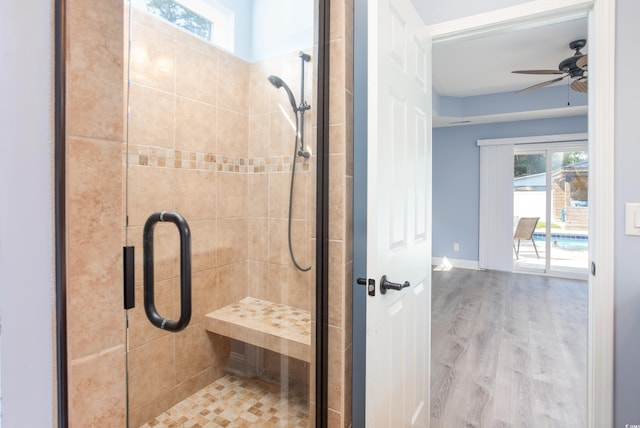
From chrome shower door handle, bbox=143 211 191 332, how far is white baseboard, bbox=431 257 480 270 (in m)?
5.89

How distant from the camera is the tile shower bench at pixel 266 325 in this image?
4.19 ft

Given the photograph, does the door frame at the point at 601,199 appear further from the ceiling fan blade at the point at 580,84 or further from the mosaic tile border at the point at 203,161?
the ceiling fan blade at the point at 580,84

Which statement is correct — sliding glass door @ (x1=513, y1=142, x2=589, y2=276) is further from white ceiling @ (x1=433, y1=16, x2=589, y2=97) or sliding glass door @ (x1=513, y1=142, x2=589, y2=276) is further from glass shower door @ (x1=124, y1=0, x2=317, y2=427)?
glass shower door @ (x1=124, y1=0, x2=317, y2=427)

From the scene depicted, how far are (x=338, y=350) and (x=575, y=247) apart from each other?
233 inches

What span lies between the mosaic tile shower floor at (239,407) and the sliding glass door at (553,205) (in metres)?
5.65

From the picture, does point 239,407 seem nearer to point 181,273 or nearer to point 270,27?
point 181,273

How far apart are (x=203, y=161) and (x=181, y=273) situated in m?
0.43

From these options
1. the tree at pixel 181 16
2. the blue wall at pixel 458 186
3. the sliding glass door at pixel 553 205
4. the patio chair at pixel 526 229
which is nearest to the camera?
the tree at pixel 181 16

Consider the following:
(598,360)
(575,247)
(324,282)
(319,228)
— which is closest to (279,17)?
(319,228)

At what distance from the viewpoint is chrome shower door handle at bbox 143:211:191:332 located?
0.89 metres

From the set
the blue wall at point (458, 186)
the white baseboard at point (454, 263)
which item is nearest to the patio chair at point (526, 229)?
the blue wall at point (458, 186)

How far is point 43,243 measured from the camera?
49 cm

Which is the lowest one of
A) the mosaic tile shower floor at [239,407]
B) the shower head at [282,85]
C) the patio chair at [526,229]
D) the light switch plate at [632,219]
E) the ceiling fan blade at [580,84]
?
the mosaic tile shower floor at [239,407]

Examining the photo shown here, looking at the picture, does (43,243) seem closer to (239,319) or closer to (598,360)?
(239,319)
